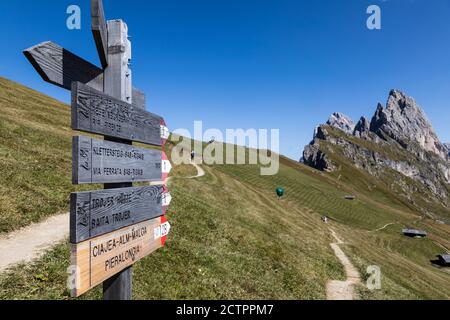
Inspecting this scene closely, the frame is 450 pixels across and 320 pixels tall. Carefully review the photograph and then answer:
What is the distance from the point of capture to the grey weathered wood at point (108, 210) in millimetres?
5133

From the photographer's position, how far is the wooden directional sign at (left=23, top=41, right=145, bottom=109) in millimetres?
5123

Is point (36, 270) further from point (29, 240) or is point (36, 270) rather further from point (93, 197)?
point (93, 197)

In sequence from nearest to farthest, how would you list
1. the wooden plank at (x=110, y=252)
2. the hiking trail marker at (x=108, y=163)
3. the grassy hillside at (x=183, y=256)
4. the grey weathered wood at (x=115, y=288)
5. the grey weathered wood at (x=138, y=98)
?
the wooden plank at (x=110, y=252) → the hiking trail marker at (x=108, y=163) → the grey weathered wood at (x=115, y=288) → the grey weathered wood at (x=138, y=98) → the grassy hillside at (x=183, y=256)

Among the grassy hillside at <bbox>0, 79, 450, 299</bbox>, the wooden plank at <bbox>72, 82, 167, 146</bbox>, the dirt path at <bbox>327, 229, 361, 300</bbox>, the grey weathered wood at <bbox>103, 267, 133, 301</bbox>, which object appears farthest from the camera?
the dirt path at <bbox>327, 229, 361, 300</bbox>

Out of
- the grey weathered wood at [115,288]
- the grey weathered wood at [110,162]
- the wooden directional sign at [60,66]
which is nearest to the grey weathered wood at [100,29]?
the wooden directional sign at [60,66]

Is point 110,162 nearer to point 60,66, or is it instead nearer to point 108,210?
point 108,210

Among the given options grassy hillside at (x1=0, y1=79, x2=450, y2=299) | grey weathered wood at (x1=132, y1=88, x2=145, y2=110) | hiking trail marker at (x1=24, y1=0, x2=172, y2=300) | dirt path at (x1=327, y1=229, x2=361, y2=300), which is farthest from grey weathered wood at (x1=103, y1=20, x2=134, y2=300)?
dirt path at (x1=327, y1=229, x2=361, y2=300)

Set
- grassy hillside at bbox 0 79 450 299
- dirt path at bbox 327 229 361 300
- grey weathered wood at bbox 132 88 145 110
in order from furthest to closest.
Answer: dirt path at bbox 327 229 361 300
grassy hillside at bbox 0 79 450 299
grey weathered wood at bbox 132 88 145 110

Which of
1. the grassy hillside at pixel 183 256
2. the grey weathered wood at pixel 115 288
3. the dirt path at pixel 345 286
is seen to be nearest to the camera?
the grey weathered wood at pixel 115 288

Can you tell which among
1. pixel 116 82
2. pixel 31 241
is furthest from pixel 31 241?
pixel 116 82

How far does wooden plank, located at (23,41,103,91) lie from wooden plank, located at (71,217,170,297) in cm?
295

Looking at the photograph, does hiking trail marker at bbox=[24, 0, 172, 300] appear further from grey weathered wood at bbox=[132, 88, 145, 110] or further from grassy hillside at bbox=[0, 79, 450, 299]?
grassy hillside at bbox=[0, 79, 450, 299]

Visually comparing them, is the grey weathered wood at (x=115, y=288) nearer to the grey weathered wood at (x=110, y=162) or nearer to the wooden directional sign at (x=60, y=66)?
the grey weathered wood at (x=110, y=162)
